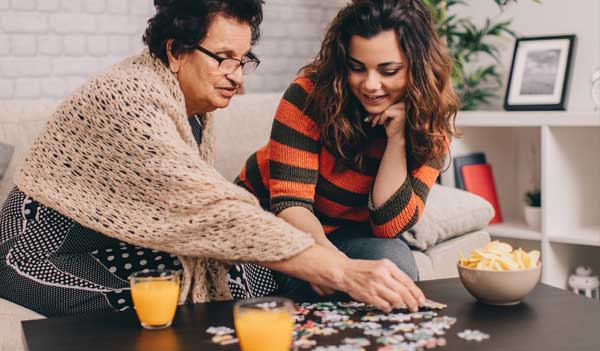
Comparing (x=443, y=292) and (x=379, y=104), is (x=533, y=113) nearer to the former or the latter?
(x=379, y=104)

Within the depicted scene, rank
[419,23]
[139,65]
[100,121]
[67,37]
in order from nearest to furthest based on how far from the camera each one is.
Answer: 1. [100,121]
2. [139,65]
3. [419,23]
4. [67,37]

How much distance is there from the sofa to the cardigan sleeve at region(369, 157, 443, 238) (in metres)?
0.49

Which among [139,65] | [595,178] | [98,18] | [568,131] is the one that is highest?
[98,18]

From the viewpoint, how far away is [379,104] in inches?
81.0

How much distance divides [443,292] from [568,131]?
6.04ft

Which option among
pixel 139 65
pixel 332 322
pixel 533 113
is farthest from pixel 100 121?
pixel 533 113

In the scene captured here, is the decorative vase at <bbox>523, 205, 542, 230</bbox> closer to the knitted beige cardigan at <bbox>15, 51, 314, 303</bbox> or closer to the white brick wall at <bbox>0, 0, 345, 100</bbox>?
the white brick wall at <bbox>0, 0, 345, 100</bbox>

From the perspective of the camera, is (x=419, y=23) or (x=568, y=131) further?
(x=568, y=131)

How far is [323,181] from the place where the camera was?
7.23 ft

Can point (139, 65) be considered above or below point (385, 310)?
above

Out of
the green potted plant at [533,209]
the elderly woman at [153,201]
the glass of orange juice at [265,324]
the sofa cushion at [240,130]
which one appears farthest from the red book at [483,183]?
the glass of orange juice at [265,324]

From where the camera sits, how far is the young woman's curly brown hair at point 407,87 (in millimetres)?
2012

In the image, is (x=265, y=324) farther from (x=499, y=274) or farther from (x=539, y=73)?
(x=539, y=73)

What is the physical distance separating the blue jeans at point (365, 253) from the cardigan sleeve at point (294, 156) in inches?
6.5
